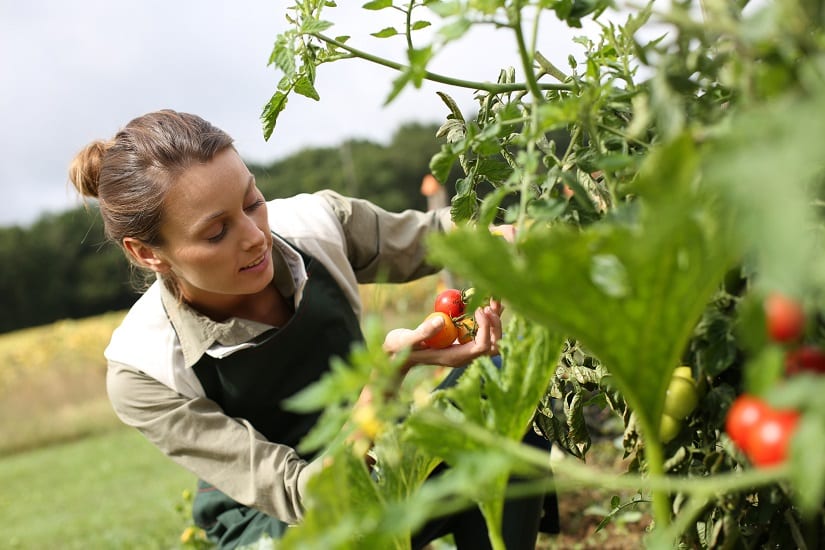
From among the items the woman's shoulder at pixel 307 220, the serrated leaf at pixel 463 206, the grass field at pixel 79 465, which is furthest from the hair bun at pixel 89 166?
the serrated leaf at pixel 463 206

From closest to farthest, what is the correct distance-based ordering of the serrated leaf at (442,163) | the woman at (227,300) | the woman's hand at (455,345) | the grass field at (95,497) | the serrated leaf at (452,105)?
the serrated leaf at (442,163)
the serrated leaf at (452,105)
the woman's hand at (455,345)
the woman at (227,300)
the grass field at (95,497)

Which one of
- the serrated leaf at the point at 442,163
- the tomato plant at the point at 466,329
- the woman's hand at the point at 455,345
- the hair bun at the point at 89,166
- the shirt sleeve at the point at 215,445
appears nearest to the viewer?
the serrated leaf at the point at 442,163

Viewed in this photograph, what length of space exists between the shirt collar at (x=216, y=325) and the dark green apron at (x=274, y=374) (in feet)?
0.09

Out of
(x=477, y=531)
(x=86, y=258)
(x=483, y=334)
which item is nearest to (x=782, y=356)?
(x=483, y=334)

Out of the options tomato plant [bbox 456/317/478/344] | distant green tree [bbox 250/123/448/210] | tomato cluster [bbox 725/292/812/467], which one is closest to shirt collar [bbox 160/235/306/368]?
tomato plant [bbox 456/317/478/344]

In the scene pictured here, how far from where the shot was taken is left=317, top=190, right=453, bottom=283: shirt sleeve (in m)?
2.23

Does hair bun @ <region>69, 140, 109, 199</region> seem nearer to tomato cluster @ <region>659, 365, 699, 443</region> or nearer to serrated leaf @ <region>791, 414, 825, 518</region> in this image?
tomato cluster @ <region>659, 365, 699, 443</region>

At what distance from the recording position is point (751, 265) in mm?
691

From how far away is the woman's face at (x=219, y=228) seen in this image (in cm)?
Answer: 174

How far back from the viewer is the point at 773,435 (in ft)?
1.60

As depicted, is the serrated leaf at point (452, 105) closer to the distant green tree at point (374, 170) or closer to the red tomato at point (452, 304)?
the red tomato at point (452, 304)

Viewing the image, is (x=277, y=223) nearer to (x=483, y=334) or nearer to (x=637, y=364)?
(x=483, y=334)

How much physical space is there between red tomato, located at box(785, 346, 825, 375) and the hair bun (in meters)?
1.80

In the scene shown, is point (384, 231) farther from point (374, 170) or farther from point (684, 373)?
point (374, 170)
